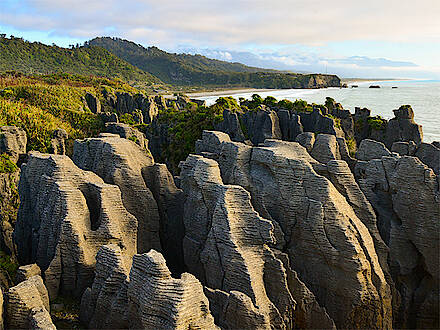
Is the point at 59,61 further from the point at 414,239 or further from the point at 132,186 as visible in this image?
the point at 414,239

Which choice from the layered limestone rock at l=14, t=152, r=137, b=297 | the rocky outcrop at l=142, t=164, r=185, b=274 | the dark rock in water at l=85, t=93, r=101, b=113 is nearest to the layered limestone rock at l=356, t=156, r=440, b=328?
the rocky outcrop at l=142, t=164, r=185, b=274

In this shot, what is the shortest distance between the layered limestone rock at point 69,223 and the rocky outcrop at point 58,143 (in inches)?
492

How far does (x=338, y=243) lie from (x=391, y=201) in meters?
4.89

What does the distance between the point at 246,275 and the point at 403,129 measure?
28.8 metres

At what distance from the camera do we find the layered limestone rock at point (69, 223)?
1216cm

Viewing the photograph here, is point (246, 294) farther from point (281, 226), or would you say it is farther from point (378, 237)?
point (378, 237)

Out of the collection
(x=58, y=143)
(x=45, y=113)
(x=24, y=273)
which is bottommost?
(x=24, y=273)

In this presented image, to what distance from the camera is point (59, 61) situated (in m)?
130

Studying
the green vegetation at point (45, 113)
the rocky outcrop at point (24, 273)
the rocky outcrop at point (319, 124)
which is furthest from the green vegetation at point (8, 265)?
the rocky outcrop at point (319, 124)

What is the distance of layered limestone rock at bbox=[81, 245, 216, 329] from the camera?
8406 millimetres

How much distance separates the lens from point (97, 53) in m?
148

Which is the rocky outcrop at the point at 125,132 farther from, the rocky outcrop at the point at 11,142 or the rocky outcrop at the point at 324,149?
the rocky outcrop at the point at 324,149

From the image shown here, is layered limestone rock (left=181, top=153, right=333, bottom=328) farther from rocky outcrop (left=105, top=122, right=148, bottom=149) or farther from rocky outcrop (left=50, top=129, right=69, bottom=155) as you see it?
rocky outcrop (left=50, top=129, right=69, bottom=155)

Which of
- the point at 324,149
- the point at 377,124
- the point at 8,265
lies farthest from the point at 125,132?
the point at 377,124
